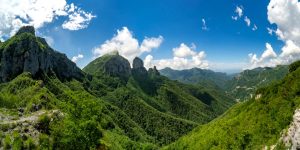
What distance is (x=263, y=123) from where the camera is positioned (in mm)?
135375

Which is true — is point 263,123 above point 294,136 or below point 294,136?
below

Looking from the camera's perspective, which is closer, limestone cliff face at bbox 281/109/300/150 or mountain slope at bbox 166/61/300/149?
limestone cliff face at bbox 281/109/300/150

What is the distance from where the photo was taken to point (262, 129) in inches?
5133

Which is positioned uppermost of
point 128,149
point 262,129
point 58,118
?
point 58,118

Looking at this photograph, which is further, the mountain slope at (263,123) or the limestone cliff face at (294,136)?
the mountain slope at (263,123)

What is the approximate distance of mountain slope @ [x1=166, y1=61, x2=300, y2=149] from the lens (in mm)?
121106

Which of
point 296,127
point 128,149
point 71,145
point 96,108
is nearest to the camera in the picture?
point 71,145

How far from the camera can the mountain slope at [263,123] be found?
121m

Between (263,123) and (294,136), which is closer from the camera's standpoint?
(294,136)

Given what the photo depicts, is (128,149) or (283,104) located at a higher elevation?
(283,104)

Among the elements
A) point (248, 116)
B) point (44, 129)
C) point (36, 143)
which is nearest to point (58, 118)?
point (44, 129)

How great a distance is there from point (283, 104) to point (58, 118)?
95089 mm

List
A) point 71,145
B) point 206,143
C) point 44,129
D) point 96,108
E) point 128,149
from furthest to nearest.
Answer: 1. point 128,149
2. point 206,143
3. point 44,129
4. point 96,108
5. point 71,145

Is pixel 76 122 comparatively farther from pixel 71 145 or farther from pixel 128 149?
pixel 128 149
